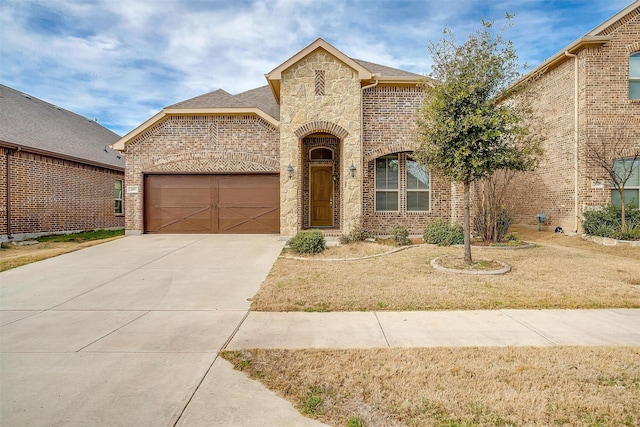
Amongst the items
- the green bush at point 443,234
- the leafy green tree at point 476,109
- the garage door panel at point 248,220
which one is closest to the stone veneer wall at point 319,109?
the garage door panel at point 248,220

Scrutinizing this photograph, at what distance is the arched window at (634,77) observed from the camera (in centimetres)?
1151

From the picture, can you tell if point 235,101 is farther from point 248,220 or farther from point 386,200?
point 386,200

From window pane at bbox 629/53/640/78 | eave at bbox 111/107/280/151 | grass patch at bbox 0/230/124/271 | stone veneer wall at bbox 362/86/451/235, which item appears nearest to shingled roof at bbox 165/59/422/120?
eave at bbox 111/107/280/151

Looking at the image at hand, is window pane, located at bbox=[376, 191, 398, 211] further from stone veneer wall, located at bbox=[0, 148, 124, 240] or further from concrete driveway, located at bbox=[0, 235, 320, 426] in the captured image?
stone veneer wall, located at bbox=[0, 148, 124, 240]

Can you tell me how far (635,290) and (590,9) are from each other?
1272 cm

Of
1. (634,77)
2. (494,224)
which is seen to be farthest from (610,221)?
(634,77)

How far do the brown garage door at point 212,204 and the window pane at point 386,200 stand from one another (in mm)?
3848

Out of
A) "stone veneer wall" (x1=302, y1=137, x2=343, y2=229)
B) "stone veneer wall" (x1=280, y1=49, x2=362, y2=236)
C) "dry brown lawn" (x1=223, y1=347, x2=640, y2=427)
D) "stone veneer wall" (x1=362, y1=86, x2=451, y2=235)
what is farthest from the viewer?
"stone veneer wall" (x1=302, y1=137, x2=343, y2=229)

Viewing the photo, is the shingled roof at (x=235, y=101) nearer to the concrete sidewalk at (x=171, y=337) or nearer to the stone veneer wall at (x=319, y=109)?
the stone veneer wall at (x=319, y=109)

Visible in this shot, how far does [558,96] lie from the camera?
12.9 m

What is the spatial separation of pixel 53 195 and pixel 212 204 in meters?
7.20

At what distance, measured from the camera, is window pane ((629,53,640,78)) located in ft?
37.7

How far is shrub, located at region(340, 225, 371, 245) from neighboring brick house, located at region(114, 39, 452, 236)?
236mm

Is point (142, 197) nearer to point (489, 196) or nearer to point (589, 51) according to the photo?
point (489, 196)
